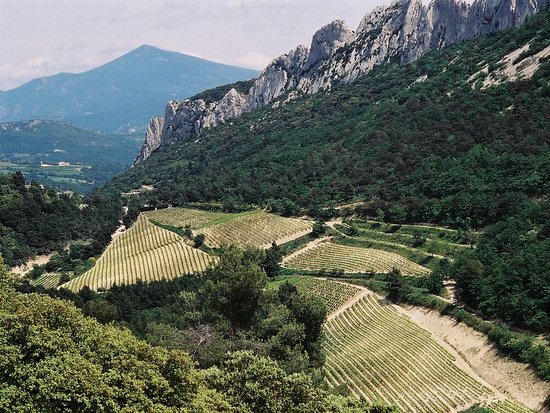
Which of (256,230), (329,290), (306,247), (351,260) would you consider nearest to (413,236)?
(351,260)

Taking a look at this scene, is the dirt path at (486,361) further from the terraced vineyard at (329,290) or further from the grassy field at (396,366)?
the terraced vineyard at (329,290)

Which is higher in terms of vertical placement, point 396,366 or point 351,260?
point 351,260

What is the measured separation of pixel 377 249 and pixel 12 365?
3115 inches

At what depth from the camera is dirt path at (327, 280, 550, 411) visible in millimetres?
47781

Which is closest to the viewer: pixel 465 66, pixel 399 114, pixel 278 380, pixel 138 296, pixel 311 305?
pixel 278 380

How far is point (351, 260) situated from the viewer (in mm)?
92188

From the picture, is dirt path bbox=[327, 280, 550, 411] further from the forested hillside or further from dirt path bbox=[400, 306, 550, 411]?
the forested hillside

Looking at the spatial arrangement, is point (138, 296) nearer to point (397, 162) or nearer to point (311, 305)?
point (311, 305)

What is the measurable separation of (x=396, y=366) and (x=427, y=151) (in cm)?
7943

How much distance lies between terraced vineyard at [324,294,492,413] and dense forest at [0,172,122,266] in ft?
264

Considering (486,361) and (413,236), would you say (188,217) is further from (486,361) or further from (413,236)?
(486,361)

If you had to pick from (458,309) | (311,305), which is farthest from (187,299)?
(458,309)

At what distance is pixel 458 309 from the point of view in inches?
2655

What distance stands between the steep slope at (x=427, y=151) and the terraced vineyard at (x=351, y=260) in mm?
13743
